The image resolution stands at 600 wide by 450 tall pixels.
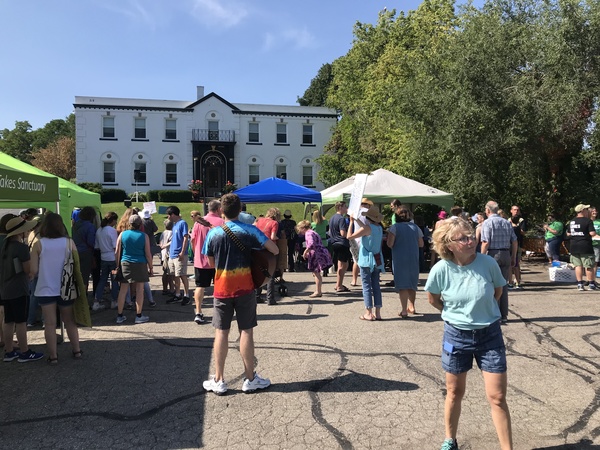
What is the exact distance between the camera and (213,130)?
37812 mm

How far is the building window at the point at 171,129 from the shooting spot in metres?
37.3

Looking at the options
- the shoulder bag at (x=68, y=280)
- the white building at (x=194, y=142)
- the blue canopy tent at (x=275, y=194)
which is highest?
the white building at (x=194, y=142)

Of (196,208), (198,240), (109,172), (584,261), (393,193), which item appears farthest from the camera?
(109,172)

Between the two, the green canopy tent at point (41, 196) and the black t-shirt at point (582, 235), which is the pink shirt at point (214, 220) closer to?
the green canopy tent at point (41, 196)

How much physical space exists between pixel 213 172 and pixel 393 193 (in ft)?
88.4

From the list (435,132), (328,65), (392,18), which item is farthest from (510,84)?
(328,65)

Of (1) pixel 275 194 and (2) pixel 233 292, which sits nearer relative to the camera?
(2) pixel 233 292

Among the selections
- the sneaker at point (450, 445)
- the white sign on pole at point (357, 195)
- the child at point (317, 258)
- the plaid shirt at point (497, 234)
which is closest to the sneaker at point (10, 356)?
the white sign on pole at point (357, 195)

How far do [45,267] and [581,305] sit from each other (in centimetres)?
846

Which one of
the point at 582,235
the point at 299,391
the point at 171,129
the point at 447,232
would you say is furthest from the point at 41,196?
the point at 171,129

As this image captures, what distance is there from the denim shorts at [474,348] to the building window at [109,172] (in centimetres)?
3723

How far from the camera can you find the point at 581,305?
27.4ft

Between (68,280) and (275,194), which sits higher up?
(275,194)

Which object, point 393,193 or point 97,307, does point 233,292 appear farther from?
point 393,193
